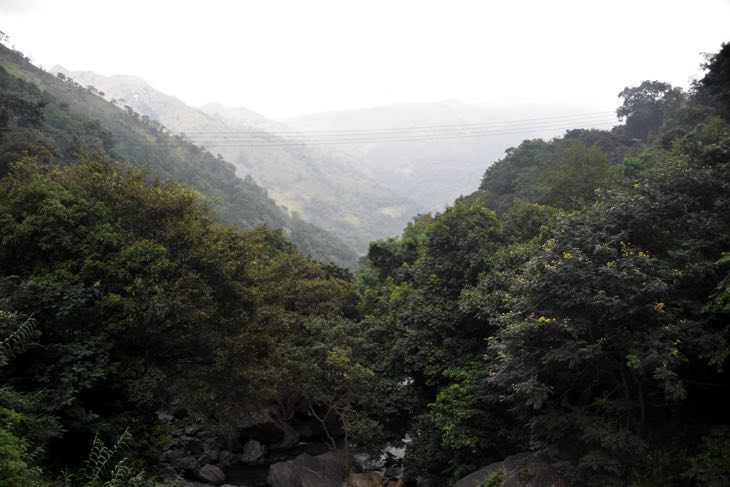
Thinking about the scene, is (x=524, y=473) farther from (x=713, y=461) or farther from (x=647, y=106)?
(x=647, y=106)

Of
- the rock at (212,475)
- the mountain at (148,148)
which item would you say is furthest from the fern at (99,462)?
the mountain at (148,148)

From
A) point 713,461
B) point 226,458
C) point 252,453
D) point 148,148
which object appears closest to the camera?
point 713,461

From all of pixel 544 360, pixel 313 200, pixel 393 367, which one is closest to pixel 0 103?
pixel 393 367

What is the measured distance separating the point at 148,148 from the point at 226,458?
82.5 m

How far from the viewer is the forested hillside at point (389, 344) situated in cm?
1180

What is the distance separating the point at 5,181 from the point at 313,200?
180122 millimetres

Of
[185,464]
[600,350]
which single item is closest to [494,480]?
[600,350]

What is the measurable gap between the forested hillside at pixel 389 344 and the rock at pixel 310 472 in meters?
0.08

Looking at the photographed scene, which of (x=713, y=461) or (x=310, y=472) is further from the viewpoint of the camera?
(x=310, y=472)

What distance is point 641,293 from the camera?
38.0 ft

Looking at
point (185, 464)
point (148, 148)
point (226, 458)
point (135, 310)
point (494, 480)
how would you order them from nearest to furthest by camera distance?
point (494, 480) → point (135, 310) → point (185, 464) → point (226, 458) → point (148, 148)

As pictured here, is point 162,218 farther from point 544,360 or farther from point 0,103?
point 0,103

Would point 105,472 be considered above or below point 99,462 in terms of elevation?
below

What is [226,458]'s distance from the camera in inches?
947
